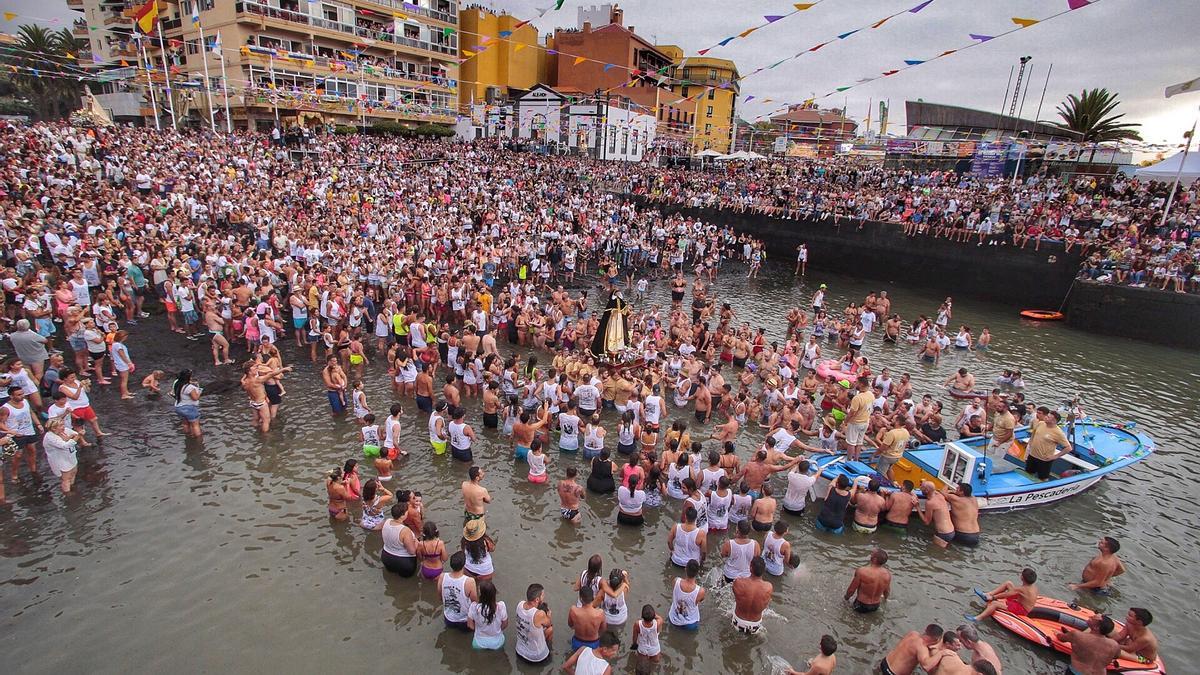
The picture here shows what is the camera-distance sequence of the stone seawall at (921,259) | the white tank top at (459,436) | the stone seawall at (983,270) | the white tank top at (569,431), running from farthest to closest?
the stone seawall at (921,259) → the stone seawall at (983,270) → the white tank top at (569,431) → the white tank top at (459,436)

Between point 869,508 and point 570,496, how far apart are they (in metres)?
4.34

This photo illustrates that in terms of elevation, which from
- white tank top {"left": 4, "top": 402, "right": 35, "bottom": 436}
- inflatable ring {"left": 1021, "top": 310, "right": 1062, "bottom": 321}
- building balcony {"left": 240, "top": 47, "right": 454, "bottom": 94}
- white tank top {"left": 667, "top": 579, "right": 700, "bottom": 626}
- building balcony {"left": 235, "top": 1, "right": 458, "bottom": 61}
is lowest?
white tank top {"left": 667, "top": 579, "right": 700, "bottom": 626}

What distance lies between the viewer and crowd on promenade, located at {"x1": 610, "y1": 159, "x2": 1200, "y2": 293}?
69.0 feet

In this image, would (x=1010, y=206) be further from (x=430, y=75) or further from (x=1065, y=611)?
(x=430, y=75)

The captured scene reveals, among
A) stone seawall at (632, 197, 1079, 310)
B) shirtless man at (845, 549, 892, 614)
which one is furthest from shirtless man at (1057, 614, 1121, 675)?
stone seawall at (632, 197, 1079, 310)

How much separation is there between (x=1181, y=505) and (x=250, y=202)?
26.9 meters

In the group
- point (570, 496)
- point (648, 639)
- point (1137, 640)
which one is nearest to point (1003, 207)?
point (1137, 640)

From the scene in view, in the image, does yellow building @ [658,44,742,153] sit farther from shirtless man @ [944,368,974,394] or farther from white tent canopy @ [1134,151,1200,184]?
shirtless man @ [944,368,974,394]

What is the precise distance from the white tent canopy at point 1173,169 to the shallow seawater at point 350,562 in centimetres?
1583

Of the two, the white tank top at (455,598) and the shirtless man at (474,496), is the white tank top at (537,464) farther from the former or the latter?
the white tank top at (455,598)

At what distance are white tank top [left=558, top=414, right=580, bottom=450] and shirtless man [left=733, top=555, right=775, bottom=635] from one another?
14.0ft

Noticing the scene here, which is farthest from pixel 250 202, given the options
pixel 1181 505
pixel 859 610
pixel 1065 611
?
pixel 1181 505

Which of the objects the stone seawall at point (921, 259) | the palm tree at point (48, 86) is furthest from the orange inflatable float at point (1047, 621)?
the palm tree at point (48, 86)

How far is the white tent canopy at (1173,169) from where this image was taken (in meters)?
21.2
